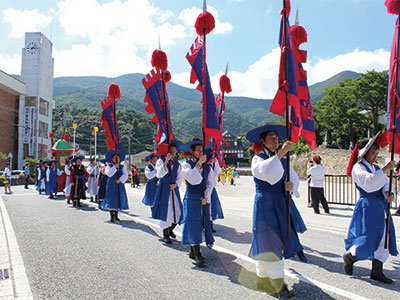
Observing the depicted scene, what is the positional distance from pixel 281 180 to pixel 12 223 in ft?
23.8

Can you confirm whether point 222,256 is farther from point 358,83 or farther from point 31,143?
point 31,143

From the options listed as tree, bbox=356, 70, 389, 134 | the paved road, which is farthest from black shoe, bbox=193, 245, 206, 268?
tree, bbox=356, 70, 389, 134

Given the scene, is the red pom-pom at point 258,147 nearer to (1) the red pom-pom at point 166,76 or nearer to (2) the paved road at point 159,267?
(2) the paved road at point 159,267

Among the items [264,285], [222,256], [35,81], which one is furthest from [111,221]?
[35,81]

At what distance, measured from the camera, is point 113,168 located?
8016mm

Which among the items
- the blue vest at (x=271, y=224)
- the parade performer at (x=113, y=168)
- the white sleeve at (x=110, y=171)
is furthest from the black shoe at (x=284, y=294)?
the white sleeve at (x=110, y=171)

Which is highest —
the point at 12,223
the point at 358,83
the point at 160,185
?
the point at 358,83

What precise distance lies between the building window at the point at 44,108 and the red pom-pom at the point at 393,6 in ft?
174

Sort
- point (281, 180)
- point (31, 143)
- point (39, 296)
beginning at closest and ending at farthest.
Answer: point (39, 296) → point (281, 180) → point (31, 143)

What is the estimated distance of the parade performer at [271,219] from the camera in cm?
324

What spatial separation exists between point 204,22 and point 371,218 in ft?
12.3

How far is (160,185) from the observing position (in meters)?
6.15

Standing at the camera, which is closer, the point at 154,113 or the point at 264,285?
the point at 264,285

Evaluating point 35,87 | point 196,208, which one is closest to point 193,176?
point 196,208
